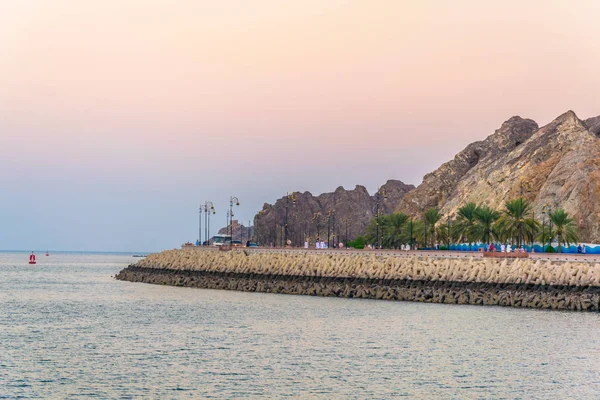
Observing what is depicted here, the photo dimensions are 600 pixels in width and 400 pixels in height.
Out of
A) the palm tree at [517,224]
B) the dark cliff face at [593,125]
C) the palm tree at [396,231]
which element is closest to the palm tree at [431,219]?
the palm tree at [396,231]

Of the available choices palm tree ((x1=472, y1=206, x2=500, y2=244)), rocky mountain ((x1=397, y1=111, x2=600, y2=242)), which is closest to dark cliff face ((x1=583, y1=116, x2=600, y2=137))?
rocky mountain ((x1=397, y1=111, x2=600, y2=242))

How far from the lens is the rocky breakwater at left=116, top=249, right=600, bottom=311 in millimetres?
57688

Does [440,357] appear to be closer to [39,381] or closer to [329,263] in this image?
[39,381]

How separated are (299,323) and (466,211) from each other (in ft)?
207

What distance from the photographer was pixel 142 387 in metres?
29.1

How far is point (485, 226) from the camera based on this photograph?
104250mm

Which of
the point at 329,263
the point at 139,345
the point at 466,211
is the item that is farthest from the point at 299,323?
the point at 466,211

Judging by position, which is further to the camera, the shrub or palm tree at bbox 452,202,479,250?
the shrub

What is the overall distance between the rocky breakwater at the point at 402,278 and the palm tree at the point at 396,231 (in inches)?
1516

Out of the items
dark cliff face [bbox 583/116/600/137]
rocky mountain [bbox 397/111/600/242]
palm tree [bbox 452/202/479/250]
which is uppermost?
dark cliff face [bbox 583/116/600/137]

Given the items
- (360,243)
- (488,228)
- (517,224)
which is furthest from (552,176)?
(517,224)

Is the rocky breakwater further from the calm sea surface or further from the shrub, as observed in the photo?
the shrub

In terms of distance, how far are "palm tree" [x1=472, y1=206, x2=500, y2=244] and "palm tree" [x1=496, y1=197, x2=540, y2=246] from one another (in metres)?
5.14

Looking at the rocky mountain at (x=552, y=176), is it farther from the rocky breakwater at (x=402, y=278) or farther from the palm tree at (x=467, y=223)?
the rocky breakwater at (x=402, y=278)
